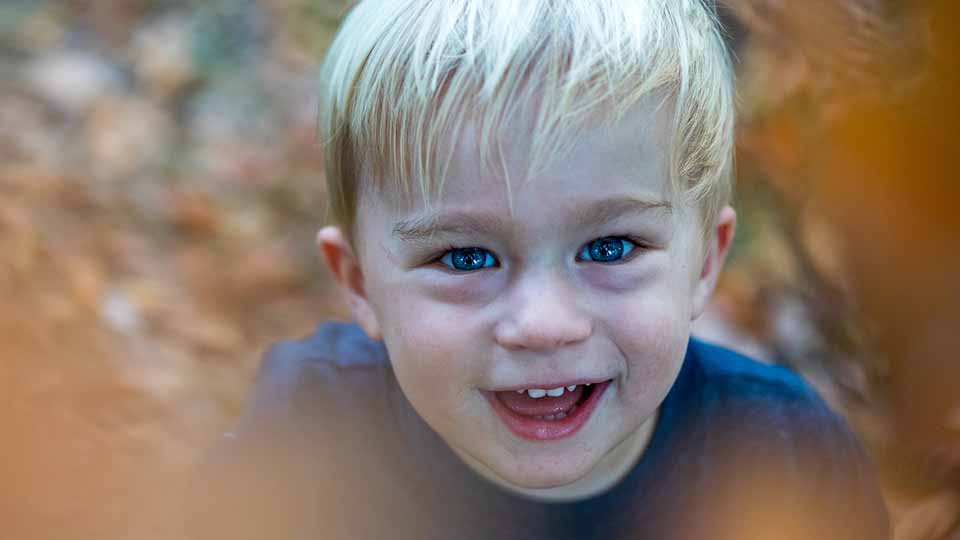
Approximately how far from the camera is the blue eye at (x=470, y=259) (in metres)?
0.89

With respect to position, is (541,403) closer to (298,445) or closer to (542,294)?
(542,294)

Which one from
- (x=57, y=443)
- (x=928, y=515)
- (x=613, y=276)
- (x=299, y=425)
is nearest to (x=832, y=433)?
(x=928, y=515)

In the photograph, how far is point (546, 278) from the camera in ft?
2.84

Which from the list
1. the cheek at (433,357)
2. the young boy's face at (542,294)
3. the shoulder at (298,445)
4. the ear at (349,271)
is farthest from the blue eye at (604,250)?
the shoulder at (298,445)

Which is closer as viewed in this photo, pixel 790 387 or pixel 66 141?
pixel 790 387

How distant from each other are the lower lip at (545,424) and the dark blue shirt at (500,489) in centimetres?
19

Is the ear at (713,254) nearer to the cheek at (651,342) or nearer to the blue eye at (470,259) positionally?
the cheek at (651,342)

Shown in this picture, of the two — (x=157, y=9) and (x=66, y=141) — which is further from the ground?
(x=157, y=9)

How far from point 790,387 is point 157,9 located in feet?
4.93

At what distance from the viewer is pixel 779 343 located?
1738 millimetres

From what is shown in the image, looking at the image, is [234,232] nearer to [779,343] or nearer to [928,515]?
[779,343]

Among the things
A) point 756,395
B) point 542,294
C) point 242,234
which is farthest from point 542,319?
point 242,234

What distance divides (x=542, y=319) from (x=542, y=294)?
23 mm

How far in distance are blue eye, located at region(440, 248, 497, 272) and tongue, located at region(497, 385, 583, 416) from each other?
0.13 m
